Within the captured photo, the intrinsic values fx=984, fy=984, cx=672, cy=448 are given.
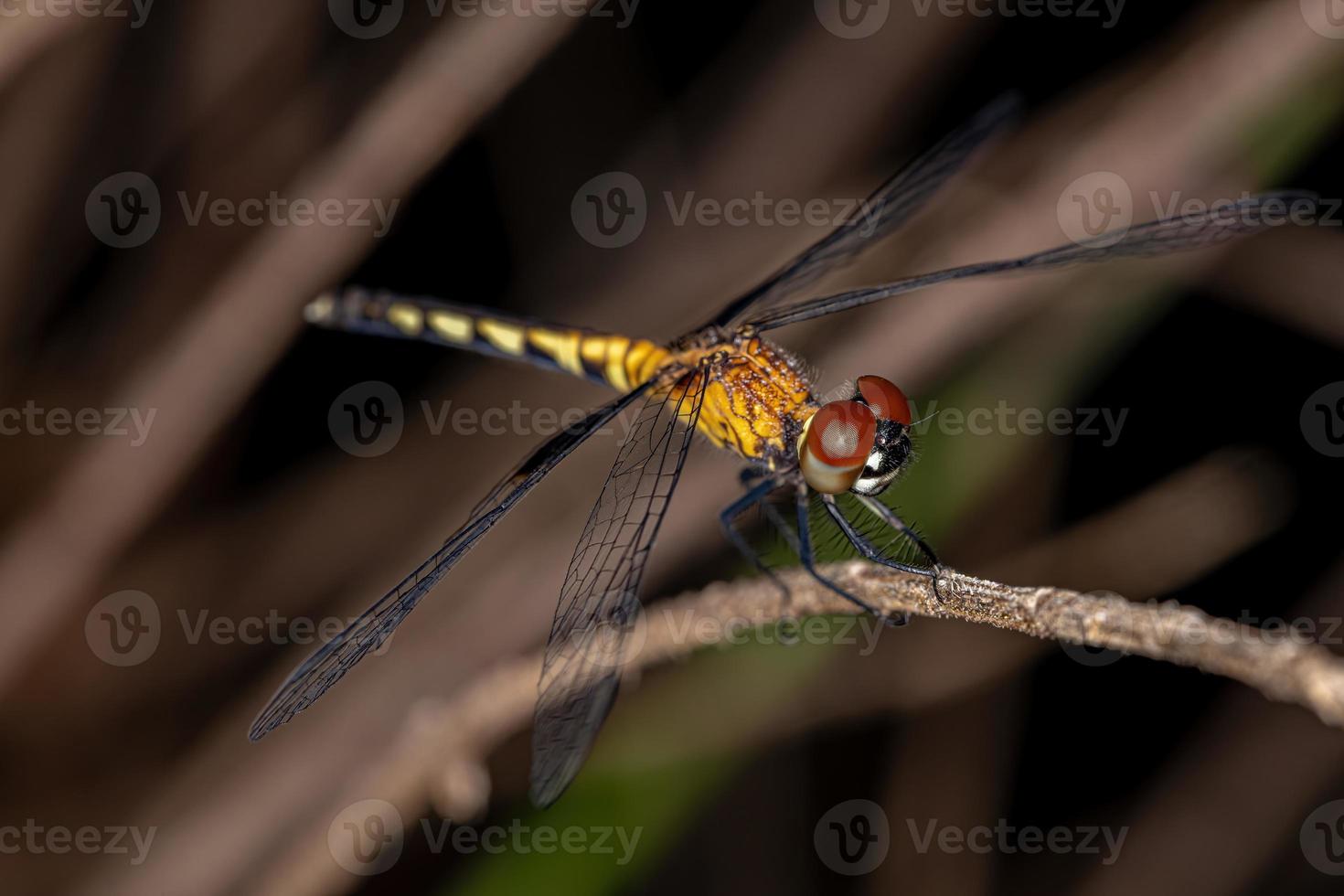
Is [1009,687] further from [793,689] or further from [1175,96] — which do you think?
[1175,96]

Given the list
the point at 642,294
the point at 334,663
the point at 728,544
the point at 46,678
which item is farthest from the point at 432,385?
the point at 334,663

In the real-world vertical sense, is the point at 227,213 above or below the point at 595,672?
above

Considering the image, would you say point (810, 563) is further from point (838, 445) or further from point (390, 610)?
point (390, 610)

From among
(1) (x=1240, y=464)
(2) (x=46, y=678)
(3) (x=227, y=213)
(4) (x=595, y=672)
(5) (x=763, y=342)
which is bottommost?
(4) (x=595, y=672)

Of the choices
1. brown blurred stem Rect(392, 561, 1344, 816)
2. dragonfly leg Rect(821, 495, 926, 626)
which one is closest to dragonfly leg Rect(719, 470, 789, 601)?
dragonfly leg Rect(821, 495, 926, 626)

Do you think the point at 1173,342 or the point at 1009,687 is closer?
the point at 1009,687

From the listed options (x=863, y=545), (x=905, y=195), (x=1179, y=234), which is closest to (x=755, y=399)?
(x=863, y=545)

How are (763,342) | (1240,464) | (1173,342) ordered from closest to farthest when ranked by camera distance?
1. (763,342)
2. (1240,464)
3. (1173,342)

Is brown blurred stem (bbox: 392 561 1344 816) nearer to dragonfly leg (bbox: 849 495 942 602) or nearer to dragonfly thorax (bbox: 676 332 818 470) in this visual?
dragonfly leg (bbox: 849 495 942 602)
